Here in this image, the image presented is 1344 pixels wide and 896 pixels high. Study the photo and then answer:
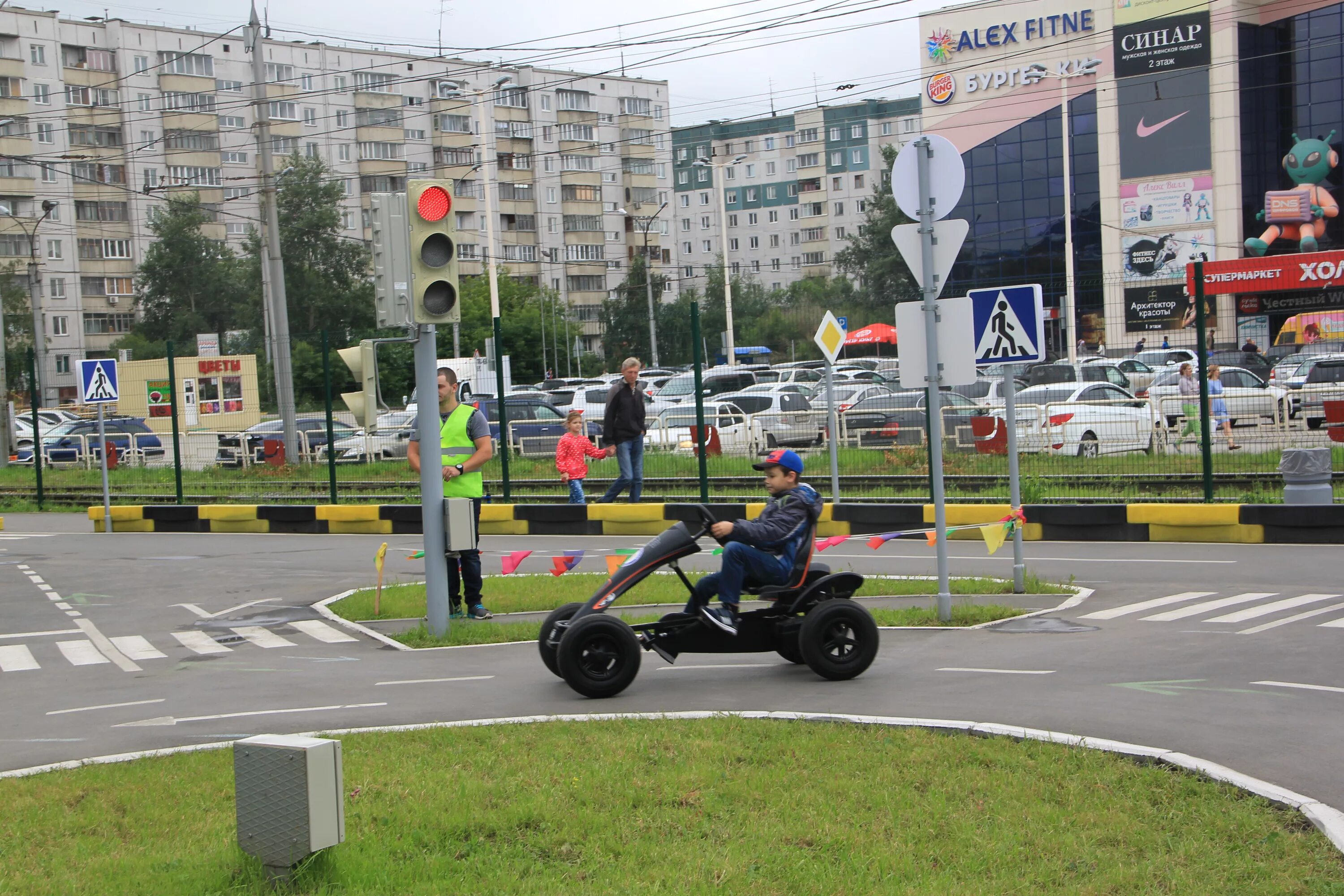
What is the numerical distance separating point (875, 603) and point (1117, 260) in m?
50.8

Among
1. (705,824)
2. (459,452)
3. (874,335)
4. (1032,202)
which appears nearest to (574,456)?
(459,452)

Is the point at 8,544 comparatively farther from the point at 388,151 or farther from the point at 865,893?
the point at 388,151

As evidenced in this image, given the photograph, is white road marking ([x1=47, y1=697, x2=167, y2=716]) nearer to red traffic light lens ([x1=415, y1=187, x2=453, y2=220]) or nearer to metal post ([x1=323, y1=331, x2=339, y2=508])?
red traffic light lens ([x1=415, y1=187, x2=453, y2=220])

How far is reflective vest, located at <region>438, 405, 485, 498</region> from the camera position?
11359 millimetres

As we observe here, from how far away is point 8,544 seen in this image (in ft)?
66.4

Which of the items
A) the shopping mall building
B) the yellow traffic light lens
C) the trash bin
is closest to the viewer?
the yellow traffic light lens

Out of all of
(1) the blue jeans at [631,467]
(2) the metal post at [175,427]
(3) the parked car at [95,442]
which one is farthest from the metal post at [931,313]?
(3) the parked car at [95,442]

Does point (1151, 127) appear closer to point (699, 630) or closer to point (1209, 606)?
point (1209, 606)

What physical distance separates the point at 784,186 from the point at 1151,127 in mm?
56035

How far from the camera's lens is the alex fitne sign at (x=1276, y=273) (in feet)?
167

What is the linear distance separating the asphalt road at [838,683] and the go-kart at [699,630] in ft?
0.59

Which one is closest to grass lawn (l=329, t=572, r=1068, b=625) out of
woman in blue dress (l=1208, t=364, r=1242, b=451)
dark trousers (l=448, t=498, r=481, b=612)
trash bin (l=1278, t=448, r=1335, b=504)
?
dark trousers (l=448, t=498, r=481, b=612)

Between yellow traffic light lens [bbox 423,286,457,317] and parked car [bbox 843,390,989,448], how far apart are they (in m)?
11.2

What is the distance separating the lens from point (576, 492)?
737 inches
